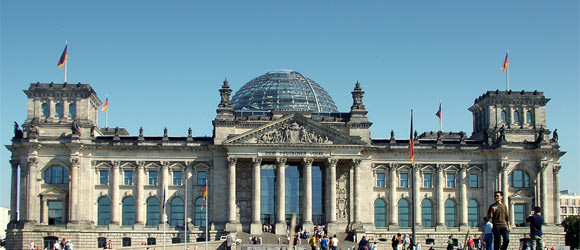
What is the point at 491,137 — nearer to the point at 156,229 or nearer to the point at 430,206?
the point at 430,206

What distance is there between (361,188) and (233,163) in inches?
579

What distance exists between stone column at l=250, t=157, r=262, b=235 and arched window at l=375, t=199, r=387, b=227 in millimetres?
13985

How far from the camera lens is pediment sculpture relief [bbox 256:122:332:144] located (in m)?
93.9

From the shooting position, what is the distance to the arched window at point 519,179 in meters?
99.1

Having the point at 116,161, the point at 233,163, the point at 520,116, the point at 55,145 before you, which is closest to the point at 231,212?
the point at 233,163

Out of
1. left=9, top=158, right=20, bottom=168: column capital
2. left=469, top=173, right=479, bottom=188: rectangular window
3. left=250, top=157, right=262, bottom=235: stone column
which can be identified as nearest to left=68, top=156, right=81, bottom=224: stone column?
left=9, top=158, right=20, bottom=168: column capital

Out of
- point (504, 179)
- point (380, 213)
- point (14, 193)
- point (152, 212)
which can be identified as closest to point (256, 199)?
point (152, 212)

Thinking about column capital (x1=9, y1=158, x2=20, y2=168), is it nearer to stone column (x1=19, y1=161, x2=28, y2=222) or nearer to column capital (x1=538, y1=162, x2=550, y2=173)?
stone column (x1=19, y1=161, x2=28, y2=222)

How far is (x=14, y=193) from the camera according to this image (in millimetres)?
94125

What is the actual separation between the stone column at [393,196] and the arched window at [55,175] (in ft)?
119

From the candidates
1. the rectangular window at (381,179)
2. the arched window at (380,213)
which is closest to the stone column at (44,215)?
the arched window at (380,213)

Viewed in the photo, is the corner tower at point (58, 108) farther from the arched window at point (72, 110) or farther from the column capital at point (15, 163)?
the column capital at point (15, 163)

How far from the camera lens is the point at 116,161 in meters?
96.1

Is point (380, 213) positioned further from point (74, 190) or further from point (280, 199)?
point (74, 190)
